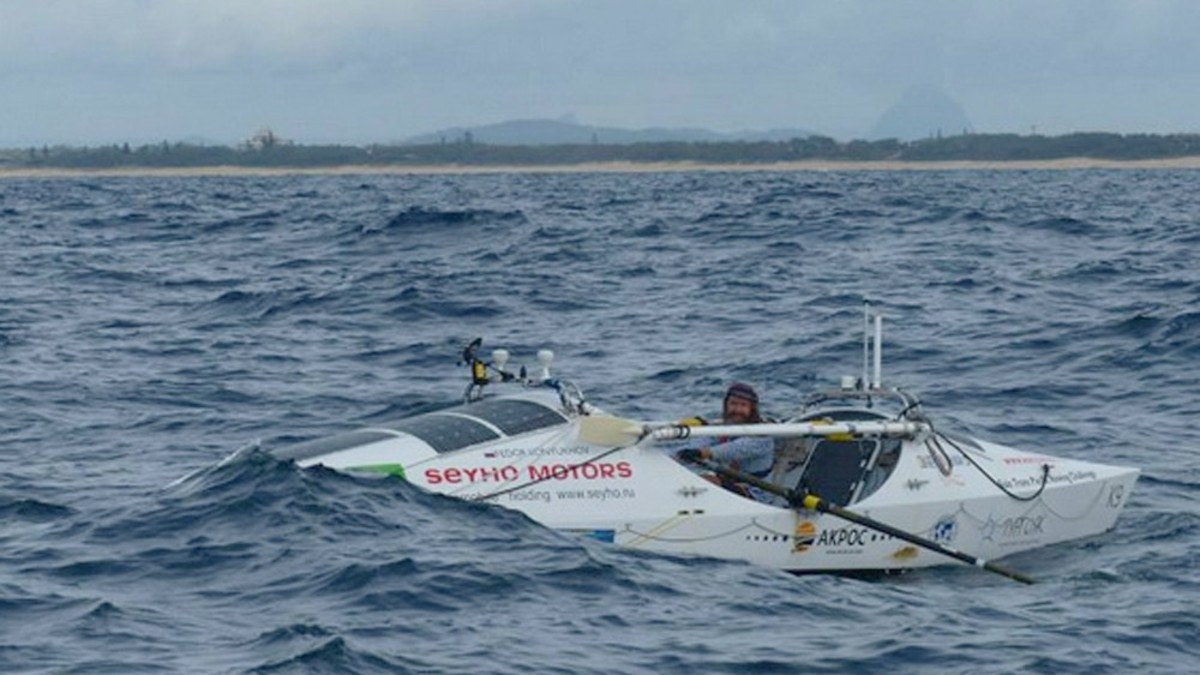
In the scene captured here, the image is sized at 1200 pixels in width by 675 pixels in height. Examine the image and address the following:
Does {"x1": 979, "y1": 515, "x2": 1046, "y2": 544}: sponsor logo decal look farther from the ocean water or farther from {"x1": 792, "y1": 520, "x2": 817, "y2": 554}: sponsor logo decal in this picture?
{"x1": 792, "y1": 520, "x2": 817, "y2": 554}: sponsor logo decal

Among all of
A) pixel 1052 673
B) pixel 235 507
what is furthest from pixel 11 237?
pixel 1052 673

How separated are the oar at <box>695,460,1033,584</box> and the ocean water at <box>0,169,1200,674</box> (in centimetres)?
30

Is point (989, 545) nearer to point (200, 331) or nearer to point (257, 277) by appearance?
point (200, 331)

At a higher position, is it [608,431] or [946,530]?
[608,431]

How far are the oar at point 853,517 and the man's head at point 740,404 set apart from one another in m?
0.86

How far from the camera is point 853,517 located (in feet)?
54.0

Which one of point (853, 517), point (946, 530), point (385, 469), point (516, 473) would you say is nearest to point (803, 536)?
point (853, 517)

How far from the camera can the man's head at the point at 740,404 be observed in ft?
57.5

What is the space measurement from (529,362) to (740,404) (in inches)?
439

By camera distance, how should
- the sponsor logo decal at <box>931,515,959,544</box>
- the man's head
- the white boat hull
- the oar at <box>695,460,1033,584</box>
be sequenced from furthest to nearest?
the sponsor logo decal at <box>931,515,959,544</box> → the man's head → the white boat hull → the oar at <box>695,460,1033,584</box>

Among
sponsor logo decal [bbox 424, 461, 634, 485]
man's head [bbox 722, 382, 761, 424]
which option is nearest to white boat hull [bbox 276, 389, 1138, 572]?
sponsor logo decal [bbox 424, 461, 634, 485]

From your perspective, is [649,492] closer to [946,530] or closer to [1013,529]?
[946,530]

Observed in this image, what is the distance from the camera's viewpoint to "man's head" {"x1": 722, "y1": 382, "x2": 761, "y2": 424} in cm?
1753

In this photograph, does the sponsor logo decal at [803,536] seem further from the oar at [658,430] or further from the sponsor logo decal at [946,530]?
the sponsor logo decal at [946,530]
